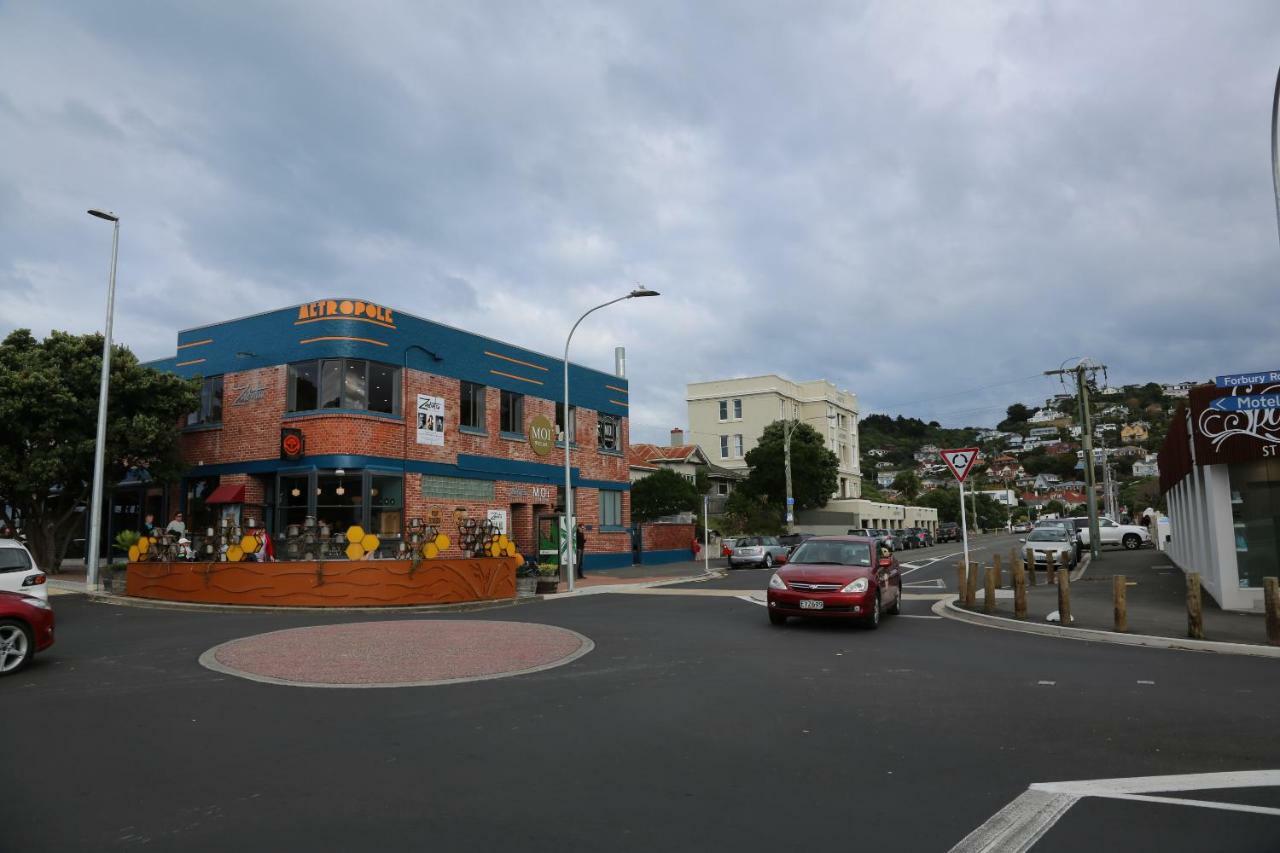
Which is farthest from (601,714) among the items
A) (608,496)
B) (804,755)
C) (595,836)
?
(608,496)

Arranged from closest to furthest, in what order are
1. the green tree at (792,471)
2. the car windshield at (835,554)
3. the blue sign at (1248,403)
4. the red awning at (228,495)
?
the car windshield at (835,554) < the blue sign at (1248,403) < the red awning at (228,495) < the green tree at (792,471)

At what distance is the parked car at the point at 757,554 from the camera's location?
3675 cm

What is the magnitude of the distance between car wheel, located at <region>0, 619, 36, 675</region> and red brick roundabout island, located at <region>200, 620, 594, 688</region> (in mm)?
1827

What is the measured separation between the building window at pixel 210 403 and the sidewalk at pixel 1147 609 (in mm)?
22778

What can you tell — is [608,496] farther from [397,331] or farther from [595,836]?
[595,836]

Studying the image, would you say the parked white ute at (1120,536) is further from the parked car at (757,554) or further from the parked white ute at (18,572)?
the parked white ute at (18,572)

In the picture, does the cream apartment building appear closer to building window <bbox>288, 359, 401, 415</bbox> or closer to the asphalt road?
building window <bbox>288, 359, 401, 415</bbox>

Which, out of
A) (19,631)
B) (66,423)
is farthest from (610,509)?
(19,631)

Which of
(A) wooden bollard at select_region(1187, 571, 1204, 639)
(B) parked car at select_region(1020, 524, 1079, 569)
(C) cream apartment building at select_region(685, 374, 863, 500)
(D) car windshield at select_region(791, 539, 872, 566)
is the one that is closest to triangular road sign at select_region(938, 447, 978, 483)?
(D) car windshield at select_region(791, 539, 872, 566)

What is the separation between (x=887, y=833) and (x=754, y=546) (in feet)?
109

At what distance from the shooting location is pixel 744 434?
235 feet

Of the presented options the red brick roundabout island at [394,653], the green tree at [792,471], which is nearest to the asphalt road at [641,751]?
the red brick roundabout island at [394,653]

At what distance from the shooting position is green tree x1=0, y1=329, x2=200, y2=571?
75.4ft

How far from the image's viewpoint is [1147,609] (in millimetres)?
15883
